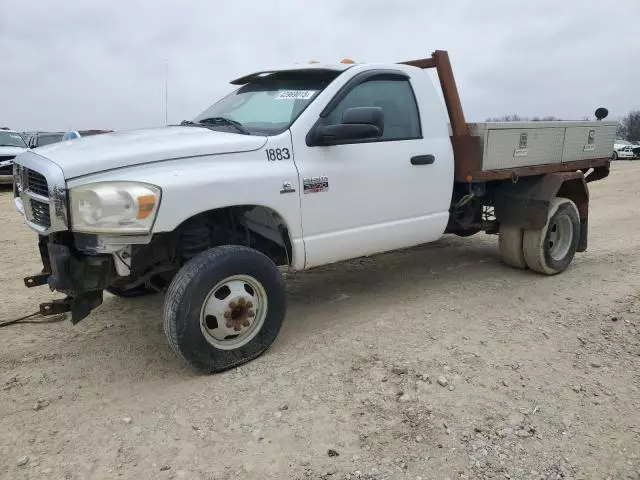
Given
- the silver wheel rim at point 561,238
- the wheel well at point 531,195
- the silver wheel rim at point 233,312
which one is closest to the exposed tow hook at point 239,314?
the silver wheel rim at point 233,312

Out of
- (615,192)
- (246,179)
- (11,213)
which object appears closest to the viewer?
(246,179)

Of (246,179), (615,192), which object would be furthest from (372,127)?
(615,192)

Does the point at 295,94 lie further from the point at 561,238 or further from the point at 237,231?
the point at 561,238

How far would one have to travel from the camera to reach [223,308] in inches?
140

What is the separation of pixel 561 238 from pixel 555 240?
7cm

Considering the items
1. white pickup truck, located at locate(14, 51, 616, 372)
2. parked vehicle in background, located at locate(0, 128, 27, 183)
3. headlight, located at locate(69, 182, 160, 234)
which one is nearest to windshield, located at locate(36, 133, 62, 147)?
parked vehicle in background, located at locate(0, 128, 27, 183)

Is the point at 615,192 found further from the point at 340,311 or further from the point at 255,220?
the point at 255,220

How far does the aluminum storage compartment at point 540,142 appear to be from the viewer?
5.11 m

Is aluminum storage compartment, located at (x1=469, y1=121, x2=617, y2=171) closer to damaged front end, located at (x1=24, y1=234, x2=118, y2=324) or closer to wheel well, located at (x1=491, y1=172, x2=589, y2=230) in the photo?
wheel well, located at (x1=491, y1=172, x2=589, y2=230)

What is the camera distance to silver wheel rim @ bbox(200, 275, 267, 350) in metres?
3.54

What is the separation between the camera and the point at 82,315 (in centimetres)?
363

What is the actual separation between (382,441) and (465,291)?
2727 mm

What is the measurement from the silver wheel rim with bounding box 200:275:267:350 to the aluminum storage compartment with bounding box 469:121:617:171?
2572 millimetres

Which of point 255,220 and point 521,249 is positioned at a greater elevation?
point 255,220
